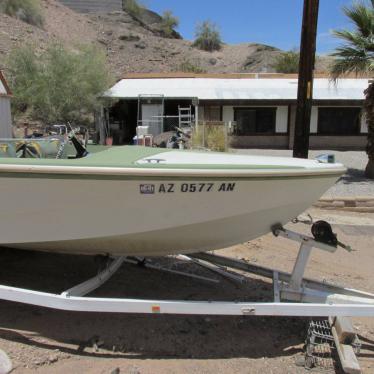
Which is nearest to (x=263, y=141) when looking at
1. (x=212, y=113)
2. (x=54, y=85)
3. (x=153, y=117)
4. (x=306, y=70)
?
(x=212, y=113)

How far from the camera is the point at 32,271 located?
5.25m

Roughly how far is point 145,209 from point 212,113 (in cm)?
1962

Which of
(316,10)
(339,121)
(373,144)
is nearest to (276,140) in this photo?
(339,121)

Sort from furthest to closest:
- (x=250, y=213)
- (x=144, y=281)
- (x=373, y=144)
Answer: (x=373, y=144)
(x=144, y=281)
(x=250, y=213)

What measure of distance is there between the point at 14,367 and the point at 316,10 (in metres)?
8.56

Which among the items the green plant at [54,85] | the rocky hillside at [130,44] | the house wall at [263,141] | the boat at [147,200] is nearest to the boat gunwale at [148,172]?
the boat at [147,200]

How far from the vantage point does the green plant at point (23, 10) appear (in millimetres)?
46825

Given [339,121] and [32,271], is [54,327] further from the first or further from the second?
[339,121]

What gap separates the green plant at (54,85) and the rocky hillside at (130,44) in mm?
16065

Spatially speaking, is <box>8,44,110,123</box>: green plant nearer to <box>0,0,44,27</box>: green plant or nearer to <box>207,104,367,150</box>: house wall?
<box>207,104,367,150</box>: house wall

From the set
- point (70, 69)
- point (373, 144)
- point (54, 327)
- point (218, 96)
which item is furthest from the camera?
point (70, 69)

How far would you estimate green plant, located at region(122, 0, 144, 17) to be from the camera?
7219 centimetres

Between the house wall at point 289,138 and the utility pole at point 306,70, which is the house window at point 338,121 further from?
the utility pole at point 306,70

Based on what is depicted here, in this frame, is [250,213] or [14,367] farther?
[250,213]
